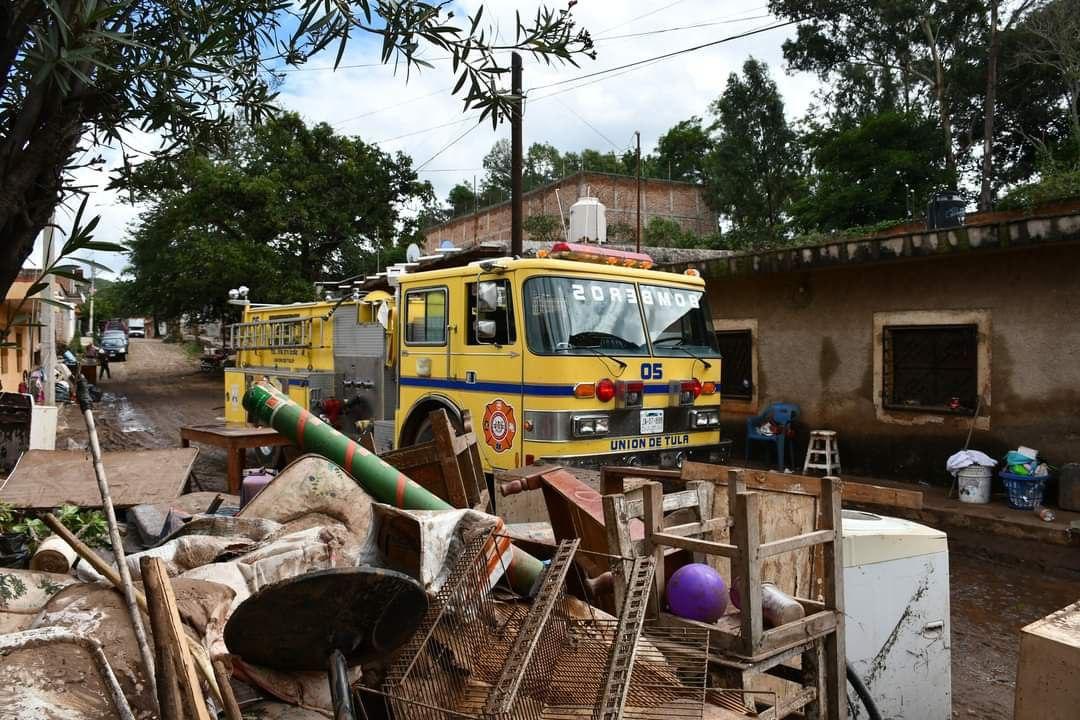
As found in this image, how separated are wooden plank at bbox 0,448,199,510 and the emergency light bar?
3.56 metres

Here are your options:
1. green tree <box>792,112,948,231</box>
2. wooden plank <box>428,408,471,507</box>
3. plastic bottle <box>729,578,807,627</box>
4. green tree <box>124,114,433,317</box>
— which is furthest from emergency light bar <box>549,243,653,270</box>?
green tree <box>792,112,948,231</box>

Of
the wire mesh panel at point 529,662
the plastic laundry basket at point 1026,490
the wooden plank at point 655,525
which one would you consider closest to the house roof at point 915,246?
the plastic laundry basket at point 1026,490

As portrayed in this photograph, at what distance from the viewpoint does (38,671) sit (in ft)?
7.34

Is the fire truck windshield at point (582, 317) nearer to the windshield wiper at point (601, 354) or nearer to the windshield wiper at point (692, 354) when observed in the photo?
the windshield wiper at point (601, 354)

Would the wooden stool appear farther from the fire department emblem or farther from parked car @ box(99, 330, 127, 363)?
parked car @ box(99, 330, 127, 363)

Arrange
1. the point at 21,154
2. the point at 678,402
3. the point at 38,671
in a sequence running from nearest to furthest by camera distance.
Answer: the point at 21,154 → the point at 38,671 → the point at 678,402

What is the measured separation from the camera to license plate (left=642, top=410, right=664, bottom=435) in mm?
7055

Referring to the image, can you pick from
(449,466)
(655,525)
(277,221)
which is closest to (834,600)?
(655,525)

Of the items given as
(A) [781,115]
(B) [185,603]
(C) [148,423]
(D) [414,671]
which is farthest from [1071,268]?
(A) [781,115]

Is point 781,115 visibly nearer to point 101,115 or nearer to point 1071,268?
point 1071,268

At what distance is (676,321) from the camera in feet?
24.9

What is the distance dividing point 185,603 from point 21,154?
1629 millimetres

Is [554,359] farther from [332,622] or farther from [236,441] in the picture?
[332,622]

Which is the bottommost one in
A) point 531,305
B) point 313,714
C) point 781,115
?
point 313,714
